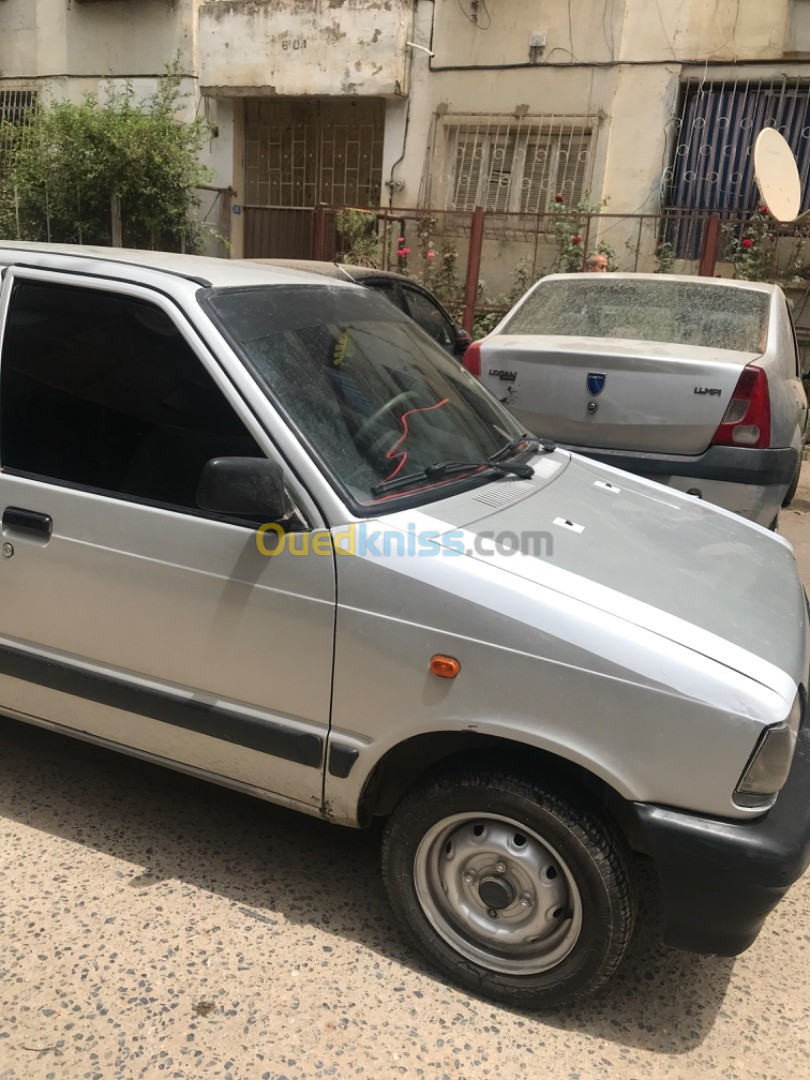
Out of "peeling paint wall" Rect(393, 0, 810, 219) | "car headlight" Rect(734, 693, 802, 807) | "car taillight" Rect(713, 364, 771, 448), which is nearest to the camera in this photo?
"car headlight" Rect(734, 693, 802, 807)

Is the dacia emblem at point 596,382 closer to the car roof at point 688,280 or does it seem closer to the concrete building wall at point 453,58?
the car roof at point 688,280

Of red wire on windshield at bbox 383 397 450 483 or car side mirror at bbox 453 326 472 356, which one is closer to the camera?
red wire on windshield at bbox 383 397 450 483

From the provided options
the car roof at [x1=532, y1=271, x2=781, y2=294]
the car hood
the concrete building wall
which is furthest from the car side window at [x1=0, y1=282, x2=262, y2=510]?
the concrete building wall

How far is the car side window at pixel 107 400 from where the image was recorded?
254 cm

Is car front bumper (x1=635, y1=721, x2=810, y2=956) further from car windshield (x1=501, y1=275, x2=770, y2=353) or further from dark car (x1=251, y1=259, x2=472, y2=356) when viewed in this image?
dark car (x1=251, y1=259, x2=472, y2=356)

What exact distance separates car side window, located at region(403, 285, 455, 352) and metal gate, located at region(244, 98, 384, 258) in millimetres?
6235

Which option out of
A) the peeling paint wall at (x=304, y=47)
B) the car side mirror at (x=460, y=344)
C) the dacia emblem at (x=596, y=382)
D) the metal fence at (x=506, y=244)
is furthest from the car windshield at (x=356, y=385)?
the peeling paint wall at (x=304, y=47)

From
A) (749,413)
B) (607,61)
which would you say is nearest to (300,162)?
(607,61)

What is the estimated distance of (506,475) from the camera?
2.81 m

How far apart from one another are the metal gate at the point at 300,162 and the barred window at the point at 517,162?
5.27 feet

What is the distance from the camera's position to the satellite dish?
8547mm

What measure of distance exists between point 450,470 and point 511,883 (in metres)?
1.17

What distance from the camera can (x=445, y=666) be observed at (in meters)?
2.19

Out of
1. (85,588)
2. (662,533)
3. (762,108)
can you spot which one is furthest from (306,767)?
(762,108)
